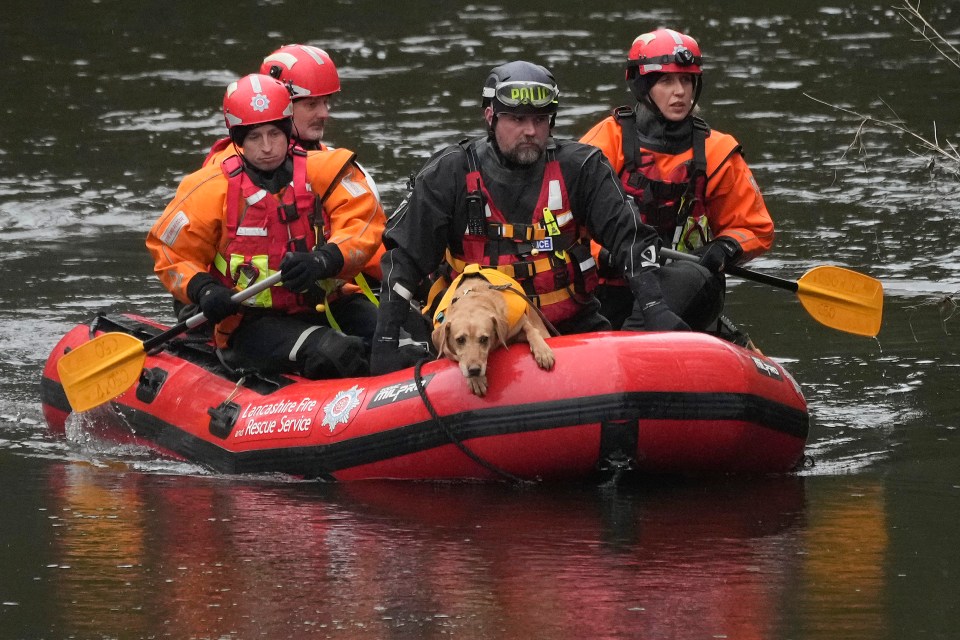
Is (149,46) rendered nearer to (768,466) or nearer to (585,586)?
(768,466)

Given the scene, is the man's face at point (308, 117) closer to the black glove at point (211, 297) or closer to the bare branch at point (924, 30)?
the black glove at point (211, 297)

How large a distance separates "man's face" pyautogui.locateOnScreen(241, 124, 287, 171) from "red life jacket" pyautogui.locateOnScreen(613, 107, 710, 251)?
4.63 ft

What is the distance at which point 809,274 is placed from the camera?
750 centimetres

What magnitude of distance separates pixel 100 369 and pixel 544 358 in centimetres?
222

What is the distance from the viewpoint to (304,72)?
826cm

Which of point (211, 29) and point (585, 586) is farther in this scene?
point (211, 29)

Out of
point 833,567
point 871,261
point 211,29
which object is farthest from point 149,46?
point 833,567

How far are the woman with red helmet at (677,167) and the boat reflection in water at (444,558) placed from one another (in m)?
1.25

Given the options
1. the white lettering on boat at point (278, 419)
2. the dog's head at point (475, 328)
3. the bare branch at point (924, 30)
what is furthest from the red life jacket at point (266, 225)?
the bare branch at point (924, 30)

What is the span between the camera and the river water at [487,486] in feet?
16.9

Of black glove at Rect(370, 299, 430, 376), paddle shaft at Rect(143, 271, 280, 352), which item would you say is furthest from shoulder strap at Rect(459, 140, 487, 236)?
paddle shaft at Rect(143, 271, 280, 352)

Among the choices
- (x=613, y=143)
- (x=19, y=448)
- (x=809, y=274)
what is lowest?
(x=19, y=448)

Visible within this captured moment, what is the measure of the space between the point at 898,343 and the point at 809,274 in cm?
165

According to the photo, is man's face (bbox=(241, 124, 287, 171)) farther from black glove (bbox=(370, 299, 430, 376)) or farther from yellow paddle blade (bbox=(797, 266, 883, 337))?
yellow paddle blade (bbox=(797, 266, 883, 337))
